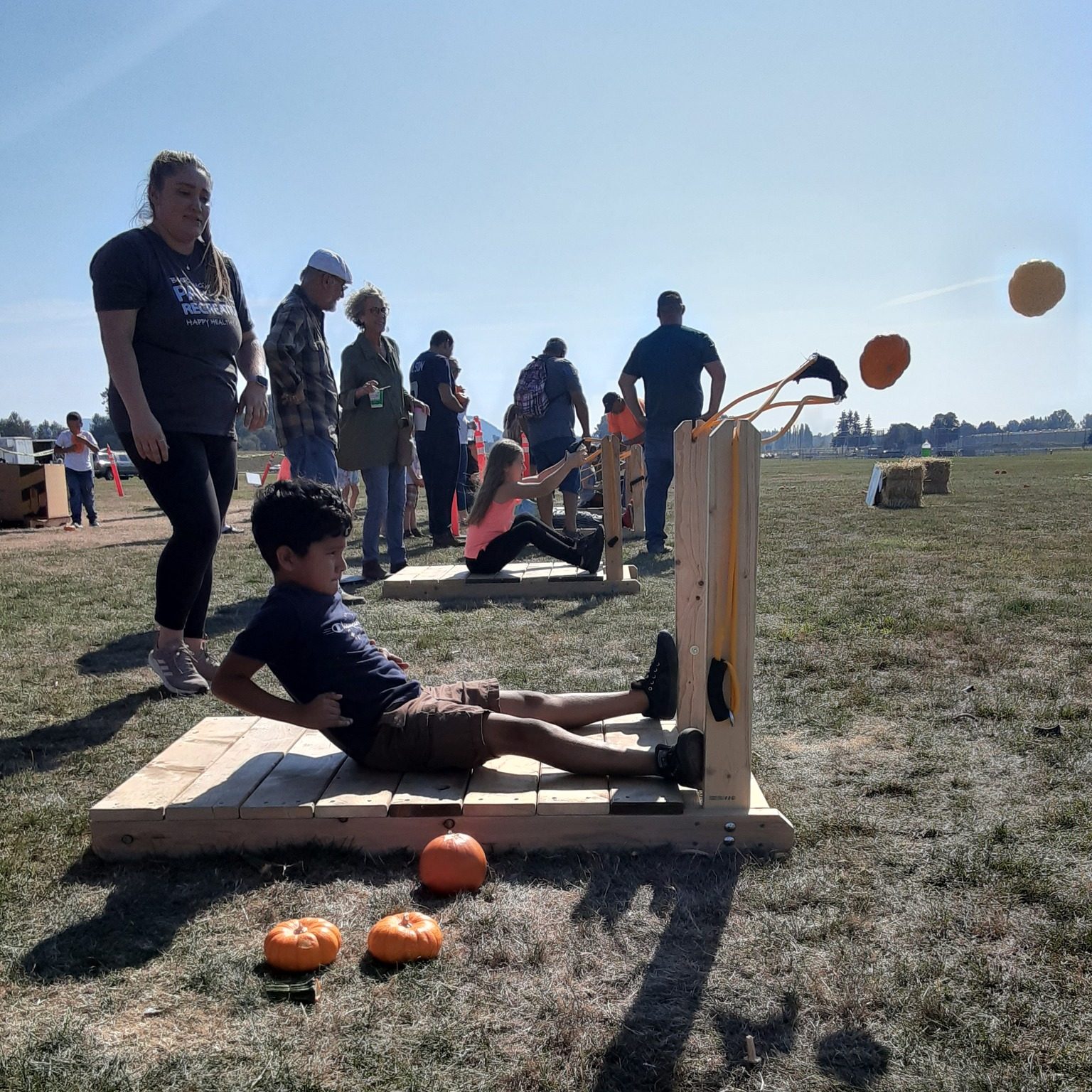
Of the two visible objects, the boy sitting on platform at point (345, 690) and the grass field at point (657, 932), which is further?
the boy sitting on platform at point (345, 690)

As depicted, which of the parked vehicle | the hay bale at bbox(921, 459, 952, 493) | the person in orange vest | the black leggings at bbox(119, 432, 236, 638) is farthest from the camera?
the parked vehicle

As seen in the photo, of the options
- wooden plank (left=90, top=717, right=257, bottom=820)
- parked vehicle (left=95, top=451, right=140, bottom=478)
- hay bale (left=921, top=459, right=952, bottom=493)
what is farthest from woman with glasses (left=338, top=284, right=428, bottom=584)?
parked vehicle (left=95, top=451, right=140, bottom=478)

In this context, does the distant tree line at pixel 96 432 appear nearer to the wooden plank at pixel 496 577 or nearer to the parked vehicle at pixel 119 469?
the parked vehicle at pixel 119 469

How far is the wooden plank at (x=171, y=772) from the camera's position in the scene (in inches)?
119

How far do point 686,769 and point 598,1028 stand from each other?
1.10 m

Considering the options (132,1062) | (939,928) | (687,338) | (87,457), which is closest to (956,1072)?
(939,928)

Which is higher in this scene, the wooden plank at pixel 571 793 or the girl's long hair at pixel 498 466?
the girl's long hair at pixel 498 466

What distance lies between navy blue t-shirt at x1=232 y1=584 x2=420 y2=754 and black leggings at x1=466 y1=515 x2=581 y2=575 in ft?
15.4

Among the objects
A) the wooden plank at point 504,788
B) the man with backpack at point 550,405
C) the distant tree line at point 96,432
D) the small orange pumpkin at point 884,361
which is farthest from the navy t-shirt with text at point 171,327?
the distant tree line at point 96,432

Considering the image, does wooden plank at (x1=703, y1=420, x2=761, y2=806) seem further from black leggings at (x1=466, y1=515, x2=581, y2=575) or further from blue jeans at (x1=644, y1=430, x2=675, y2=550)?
blue jeans at (x1=644, y1=430, x2=675, y2=550)

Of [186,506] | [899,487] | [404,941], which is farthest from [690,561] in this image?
[899,487]

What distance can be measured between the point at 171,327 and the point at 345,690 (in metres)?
2.16

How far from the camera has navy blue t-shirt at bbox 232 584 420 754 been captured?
10.1 feet

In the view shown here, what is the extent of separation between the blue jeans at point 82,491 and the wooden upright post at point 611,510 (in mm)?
11931
